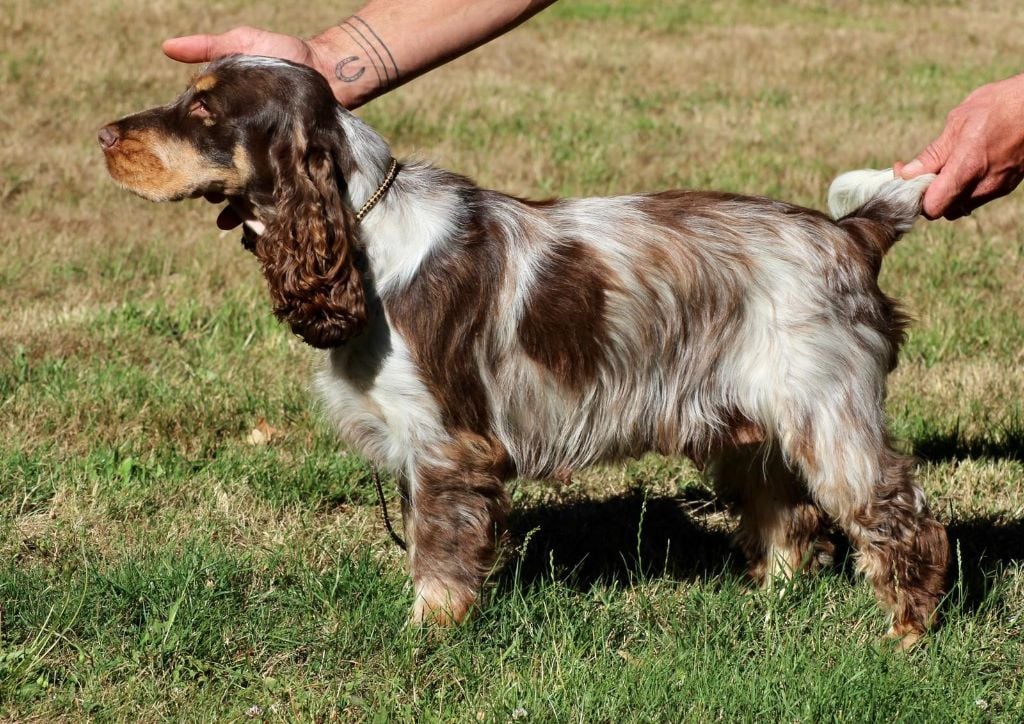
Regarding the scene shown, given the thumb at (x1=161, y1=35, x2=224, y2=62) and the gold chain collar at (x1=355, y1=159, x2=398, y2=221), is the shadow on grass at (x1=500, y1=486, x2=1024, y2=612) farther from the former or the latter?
the thumb at (x1=161, y1=35, x2=224, y2=62)

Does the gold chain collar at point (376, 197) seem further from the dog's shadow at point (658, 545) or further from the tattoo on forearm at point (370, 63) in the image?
the dog's shadow at point (658, 545)

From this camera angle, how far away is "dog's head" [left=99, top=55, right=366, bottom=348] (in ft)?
12.9

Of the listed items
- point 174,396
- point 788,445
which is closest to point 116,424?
point 174,396

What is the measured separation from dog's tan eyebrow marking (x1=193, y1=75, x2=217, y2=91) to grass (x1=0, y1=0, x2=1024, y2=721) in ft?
2.76

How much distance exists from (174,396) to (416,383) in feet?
7.75

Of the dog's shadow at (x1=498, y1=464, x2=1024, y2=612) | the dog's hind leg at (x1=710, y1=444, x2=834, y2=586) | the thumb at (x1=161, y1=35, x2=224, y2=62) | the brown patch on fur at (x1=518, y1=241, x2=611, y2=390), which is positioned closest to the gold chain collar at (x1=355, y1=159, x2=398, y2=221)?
the brown patch on fur at (x1=518, y1=241, x2=611, y2=390)

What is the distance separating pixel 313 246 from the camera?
392cm

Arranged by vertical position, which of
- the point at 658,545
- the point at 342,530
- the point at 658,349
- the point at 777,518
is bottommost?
the point at 658,545

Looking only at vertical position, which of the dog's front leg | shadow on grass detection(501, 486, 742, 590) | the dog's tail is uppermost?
the dog's tail

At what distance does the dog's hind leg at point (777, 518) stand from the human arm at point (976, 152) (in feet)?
3.64

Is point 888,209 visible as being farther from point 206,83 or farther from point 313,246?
point 206,83

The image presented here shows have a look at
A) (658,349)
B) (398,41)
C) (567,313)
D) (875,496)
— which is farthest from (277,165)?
(875,496)

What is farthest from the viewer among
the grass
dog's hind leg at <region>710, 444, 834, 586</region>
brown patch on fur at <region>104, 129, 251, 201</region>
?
dog's hind leg at <region>710, 444, 834, 586</region>

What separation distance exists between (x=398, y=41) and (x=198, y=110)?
1.21 meters
